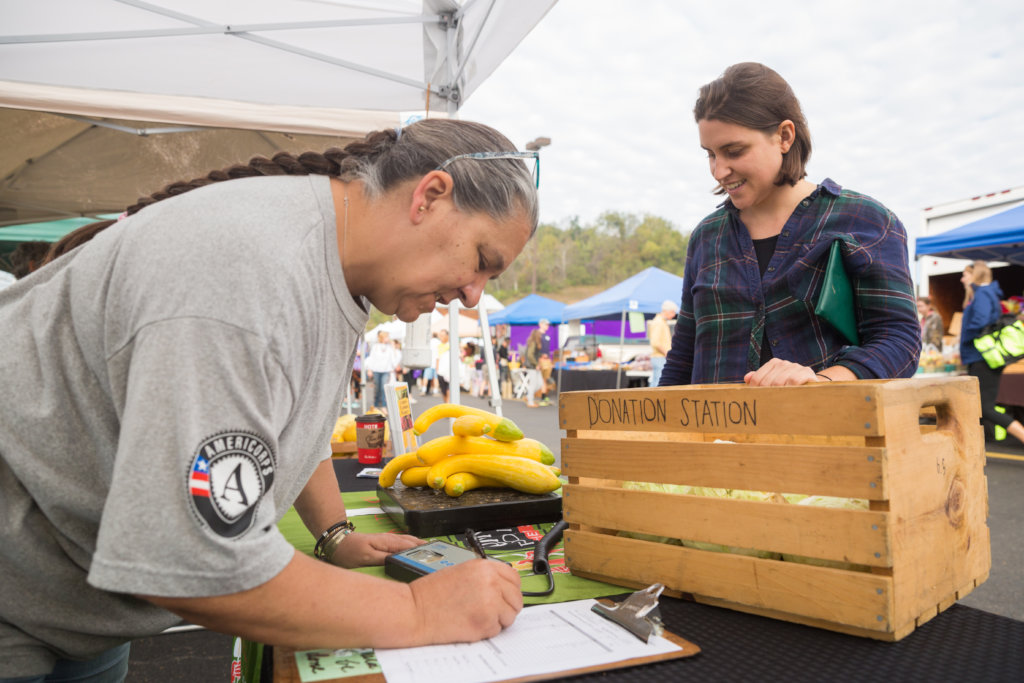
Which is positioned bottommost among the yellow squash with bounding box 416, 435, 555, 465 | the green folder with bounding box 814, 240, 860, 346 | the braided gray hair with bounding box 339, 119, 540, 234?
the yellow squash with bounding box 416, 435, 555, 465

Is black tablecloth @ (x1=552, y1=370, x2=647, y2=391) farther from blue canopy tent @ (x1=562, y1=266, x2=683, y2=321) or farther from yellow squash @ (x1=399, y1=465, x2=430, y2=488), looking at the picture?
yellow squash @ (x1=399, y1=465, x2=430, y2=488)

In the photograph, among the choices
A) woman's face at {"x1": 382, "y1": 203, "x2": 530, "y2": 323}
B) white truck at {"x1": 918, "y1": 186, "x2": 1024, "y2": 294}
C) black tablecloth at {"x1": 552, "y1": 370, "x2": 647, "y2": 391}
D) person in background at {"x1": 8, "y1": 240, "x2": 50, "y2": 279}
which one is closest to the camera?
woman's face at {"x1": 382, "y1": 203, "x2": 530, "y2": 323}

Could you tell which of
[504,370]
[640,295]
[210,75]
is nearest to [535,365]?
[504,370]

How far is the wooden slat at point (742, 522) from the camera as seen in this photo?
0.93 m

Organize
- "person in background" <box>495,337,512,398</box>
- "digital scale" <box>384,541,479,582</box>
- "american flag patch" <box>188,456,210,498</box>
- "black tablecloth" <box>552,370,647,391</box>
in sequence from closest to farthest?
"american flag patch" <box>188,456,210,498</box> < "digital scale" <box>384,541,479,582</box> < "black tablecloth" <box>552,370,647,391</box> < "person in background" <box>495,337,512,398</box>

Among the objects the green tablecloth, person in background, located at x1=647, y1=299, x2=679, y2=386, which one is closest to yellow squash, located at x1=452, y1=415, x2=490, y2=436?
the green tablecloth

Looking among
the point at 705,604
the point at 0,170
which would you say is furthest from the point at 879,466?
the point at 0,170

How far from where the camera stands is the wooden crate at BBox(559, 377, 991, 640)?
926mm

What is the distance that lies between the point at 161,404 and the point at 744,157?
162cm

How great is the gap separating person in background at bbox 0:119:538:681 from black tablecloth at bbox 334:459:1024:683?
27 cm

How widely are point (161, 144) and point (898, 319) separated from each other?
4.71 m

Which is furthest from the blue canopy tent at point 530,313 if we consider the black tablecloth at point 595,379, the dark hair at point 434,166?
the dark hair at point 434,166

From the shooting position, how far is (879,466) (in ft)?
2.97

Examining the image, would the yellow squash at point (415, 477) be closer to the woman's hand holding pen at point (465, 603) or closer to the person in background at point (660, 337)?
the woman's hand holding pen at point (465, 603)
